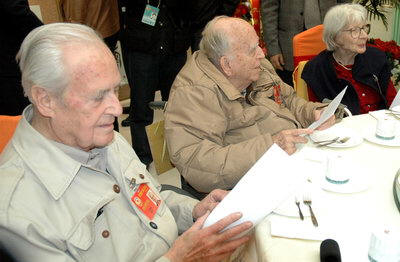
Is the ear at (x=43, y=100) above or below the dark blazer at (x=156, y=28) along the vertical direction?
above

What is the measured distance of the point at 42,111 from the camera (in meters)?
1.14

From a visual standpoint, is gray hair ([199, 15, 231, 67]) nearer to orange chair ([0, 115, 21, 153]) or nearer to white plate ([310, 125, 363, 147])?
white plate ([310, 125, 363, 147])

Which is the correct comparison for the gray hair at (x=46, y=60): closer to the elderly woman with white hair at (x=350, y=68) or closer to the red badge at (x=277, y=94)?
the red badge at (x=277, y=94)

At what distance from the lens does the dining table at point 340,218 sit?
109 cm

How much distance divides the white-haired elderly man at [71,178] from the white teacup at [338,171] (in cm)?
37

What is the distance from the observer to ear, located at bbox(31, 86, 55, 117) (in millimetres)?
1115

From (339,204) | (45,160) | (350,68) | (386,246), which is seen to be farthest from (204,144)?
(350,68)

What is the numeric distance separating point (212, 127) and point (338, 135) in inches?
21.3

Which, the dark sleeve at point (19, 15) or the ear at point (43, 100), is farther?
the dark sleeve at point (19, 15)

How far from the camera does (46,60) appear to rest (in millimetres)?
1087

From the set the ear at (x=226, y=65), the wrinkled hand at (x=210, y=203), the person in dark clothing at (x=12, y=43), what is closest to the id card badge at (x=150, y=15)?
the person in dark clothing at (x=12, y=43)

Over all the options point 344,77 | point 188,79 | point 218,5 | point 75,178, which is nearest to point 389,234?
point 75,178

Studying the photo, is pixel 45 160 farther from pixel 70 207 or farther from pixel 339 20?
pixel 339 20

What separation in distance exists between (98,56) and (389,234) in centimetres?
88
